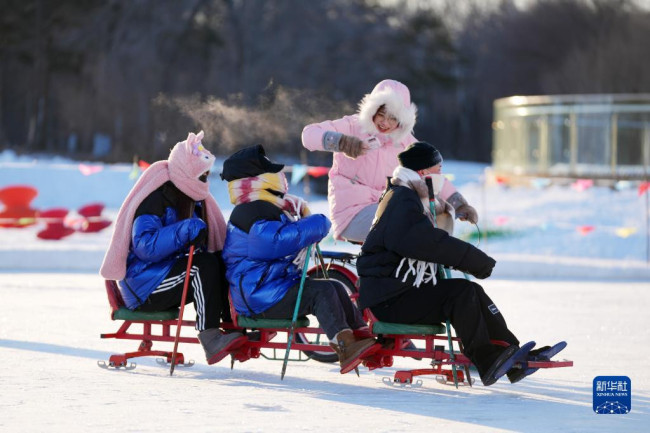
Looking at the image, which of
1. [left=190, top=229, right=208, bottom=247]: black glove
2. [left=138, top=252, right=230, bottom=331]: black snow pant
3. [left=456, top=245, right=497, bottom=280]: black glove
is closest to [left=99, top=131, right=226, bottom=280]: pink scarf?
[left=138, top=252, right=230, bottom=331]: black snow pant

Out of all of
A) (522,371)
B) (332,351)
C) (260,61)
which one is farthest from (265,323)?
(260,61)

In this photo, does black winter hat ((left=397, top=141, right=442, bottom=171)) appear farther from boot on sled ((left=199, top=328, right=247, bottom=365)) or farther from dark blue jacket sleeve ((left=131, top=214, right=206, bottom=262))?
boot on sled ((left=199, top=328, right=247, bottom=365))

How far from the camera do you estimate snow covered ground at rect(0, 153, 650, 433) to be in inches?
234

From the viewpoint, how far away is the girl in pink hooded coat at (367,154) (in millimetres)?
7609

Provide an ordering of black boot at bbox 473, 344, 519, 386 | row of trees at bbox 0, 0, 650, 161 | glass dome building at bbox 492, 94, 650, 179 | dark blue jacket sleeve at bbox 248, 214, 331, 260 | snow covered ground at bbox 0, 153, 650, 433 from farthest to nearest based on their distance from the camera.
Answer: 1. row of trees at bbox 0, 0, 650, 161
2. glass dome building at bbox 492, 94, 650, 179
3. dark blue jacket sleeve at bbox 248, 214, 331, 260
4. black boot at bbox 473, 344, 519, 386
5. snow covered ground at bbox 0, 153, 650, 433

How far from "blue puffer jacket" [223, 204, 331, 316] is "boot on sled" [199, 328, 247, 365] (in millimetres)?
145

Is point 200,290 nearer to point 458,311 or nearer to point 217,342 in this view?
point 217,342

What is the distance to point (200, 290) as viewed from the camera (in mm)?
7297

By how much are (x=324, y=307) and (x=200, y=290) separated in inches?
29.2

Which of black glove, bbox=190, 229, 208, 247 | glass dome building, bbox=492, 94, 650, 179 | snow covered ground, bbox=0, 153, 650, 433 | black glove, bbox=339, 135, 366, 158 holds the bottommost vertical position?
snow covered ground, bbox=0, 153, 650, 433

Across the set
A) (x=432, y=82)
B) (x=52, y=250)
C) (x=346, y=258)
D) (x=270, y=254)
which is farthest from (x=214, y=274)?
(x=432, y=82)

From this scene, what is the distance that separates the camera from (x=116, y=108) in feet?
151

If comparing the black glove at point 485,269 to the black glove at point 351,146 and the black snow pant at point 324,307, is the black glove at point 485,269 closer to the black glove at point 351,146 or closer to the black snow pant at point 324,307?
the black snow pant at point 324,307

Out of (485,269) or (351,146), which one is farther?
(351,146)
